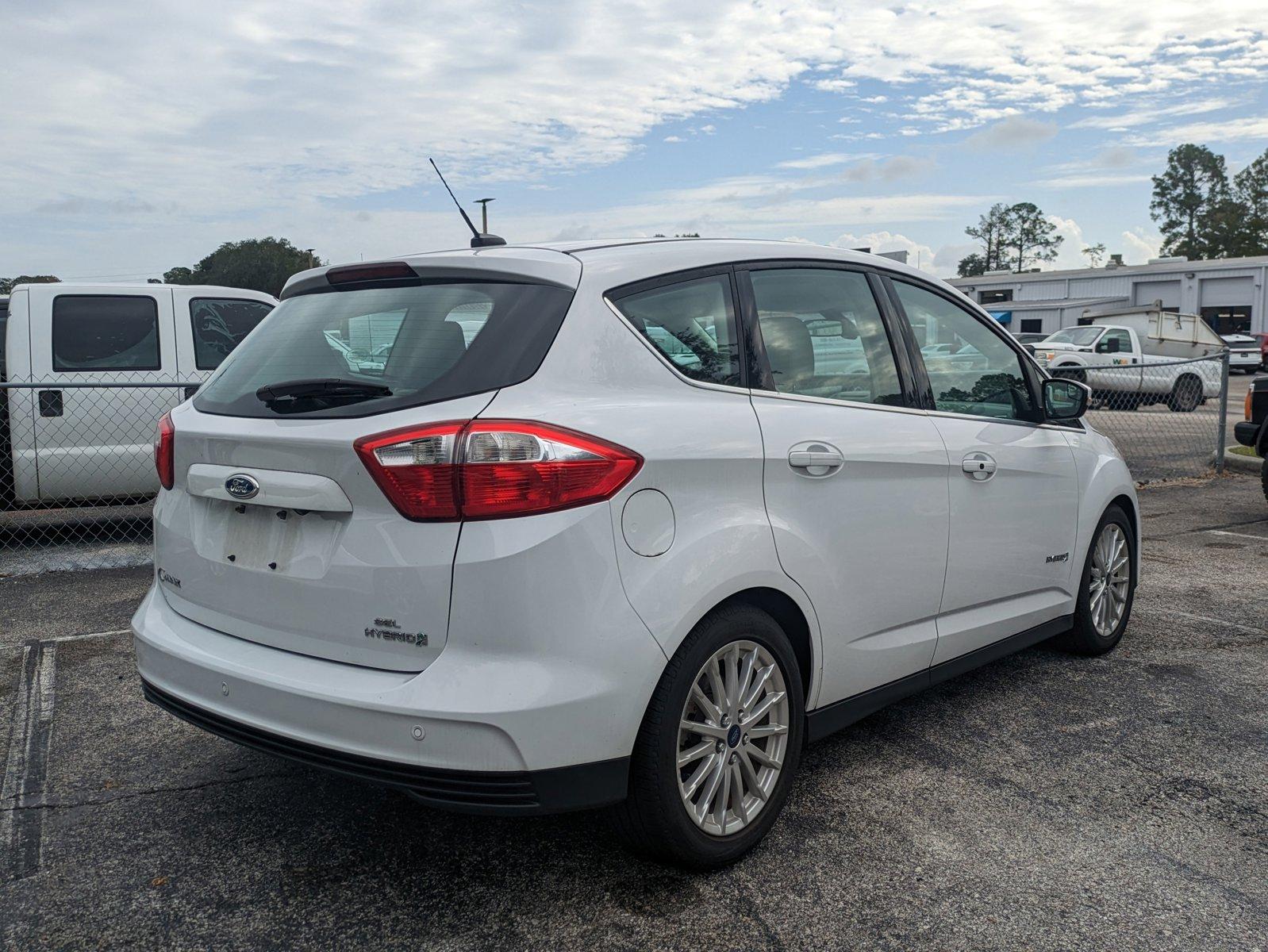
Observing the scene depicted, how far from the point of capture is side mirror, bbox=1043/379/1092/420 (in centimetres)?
441

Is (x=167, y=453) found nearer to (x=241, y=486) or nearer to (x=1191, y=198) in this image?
(x=241, y=486)

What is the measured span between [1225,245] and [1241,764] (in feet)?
342

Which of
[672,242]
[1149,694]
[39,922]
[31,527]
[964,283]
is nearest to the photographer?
[39,922]

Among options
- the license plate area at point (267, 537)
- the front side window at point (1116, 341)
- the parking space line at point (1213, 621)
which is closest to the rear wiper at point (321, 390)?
the license plate area at point (267, 537)

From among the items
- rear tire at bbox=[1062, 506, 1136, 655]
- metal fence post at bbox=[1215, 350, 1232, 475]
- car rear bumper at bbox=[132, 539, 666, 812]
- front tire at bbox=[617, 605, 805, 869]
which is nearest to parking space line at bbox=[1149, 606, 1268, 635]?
rear tire at bbox=[1062, 506, 1136, 655]

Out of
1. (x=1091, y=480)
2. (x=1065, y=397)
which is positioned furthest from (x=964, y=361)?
(x=1091, y=480)

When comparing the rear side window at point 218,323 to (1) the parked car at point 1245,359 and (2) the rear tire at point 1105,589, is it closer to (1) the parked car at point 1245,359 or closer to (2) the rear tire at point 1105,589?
(2) the rear tire at point 1105,589

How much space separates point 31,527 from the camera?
8445mm

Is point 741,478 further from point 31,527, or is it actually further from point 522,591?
point 31,527

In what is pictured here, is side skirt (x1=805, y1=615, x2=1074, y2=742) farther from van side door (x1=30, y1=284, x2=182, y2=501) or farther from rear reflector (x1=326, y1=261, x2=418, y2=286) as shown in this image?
van side door (x1=30, y1=284, x2=182, y2=501)

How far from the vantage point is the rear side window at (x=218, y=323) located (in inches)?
317

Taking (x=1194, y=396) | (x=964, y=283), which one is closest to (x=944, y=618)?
(x=1194, y=396)

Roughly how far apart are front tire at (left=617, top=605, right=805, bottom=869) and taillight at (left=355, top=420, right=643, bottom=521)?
0.55 m

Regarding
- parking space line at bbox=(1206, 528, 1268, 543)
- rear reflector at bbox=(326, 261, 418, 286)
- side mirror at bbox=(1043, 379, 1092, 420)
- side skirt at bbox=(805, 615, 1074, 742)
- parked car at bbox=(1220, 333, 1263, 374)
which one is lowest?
parking space line at bbox=(1206, 528, 1268, 543)
